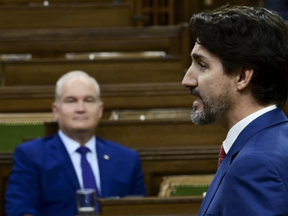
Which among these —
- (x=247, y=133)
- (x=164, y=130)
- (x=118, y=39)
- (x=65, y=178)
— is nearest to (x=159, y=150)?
(x=164, y=130)

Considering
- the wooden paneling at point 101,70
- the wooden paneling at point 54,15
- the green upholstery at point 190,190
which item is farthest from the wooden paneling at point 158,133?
the wooden paneling at point 54,15

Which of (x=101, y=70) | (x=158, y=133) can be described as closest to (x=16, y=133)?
(x=158, y=133)

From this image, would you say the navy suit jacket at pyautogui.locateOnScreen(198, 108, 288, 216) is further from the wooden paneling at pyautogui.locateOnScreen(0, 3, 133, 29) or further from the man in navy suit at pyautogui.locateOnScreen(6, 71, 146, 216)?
the wooden paneling at pyautogui.locateOnScreen(0, 3, 133, 29)

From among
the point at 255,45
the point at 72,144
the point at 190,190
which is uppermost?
the point at 255,45

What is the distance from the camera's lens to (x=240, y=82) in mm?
972

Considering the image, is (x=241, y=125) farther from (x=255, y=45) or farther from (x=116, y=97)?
(x=116, y=97)

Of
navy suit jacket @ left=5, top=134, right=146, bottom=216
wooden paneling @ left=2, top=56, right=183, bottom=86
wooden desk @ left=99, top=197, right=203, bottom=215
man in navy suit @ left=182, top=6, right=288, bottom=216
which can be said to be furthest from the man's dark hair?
wooden paneling @ left=2, top=56, right=183, bottom=86

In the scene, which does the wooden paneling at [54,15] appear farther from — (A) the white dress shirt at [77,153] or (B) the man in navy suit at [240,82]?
(B) the man in navy suit at [240,82]

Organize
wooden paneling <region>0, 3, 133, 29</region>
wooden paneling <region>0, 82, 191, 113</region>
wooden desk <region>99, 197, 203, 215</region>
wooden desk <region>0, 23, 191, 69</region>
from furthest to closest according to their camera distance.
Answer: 1. wooden paneling <region>0, 3, 133, 29</region>
2. wooden desk <region>0, 23, 191, 69</region>
3. wooden paneling <region>0, 82, 191, 113</region>
4. wooden desk <region>99, 197, 203, 215</region>

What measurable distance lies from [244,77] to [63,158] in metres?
1.38

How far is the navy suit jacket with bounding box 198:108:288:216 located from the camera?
2.90 ft

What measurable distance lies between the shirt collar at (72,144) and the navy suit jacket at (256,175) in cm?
138

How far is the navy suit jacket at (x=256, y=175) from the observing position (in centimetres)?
89

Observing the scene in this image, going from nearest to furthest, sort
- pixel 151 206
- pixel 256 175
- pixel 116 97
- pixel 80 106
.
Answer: pixel 256 175, pixel 151 206, pixel 80 106, pixel 116 97
